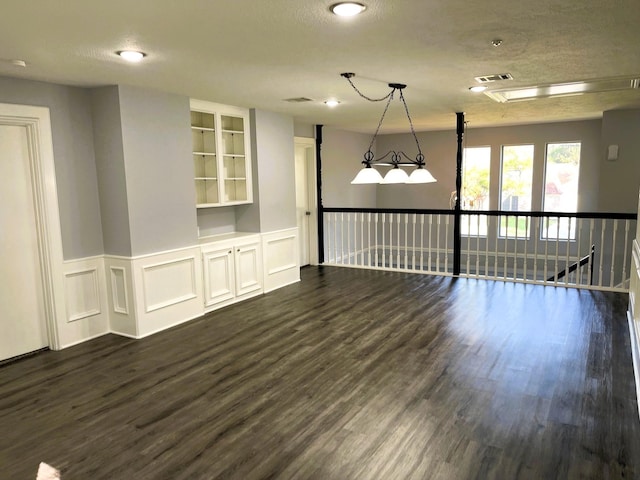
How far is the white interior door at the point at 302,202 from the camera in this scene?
752 centimetres

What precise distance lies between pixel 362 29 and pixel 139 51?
4.94 ft

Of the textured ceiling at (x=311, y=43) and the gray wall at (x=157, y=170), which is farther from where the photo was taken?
the gray wall at (x=157, y=170)

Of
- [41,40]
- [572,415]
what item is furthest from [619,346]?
[41,40]

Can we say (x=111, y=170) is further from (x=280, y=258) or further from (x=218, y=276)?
(x=280, y=258)

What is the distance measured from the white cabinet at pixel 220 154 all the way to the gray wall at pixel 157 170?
1.05 ft

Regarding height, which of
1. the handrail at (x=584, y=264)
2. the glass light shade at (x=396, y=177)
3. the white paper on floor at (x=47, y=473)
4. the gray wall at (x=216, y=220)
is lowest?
the white paper on floor at (x=47, y=473)

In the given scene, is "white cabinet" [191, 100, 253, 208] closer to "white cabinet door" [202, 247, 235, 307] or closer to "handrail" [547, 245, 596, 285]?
"white cabinet door" [202, 247, 235, 307]

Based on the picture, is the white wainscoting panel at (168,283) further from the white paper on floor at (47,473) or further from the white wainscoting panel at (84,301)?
the white paper on floor at (47,473)

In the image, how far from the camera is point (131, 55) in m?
3.13

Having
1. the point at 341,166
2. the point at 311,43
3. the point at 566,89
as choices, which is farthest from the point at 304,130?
the point at 311,43

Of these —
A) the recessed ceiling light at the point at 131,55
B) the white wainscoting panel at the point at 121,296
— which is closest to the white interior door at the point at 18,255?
the white wainscoting panel at the point at 121,296

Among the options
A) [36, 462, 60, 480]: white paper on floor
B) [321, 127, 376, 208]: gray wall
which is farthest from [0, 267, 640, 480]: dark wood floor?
[321, 127, 376, 208]: gray wall

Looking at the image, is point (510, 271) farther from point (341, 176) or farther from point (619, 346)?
point (619, 346)

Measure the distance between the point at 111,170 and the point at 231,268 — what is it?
1.79 meters
